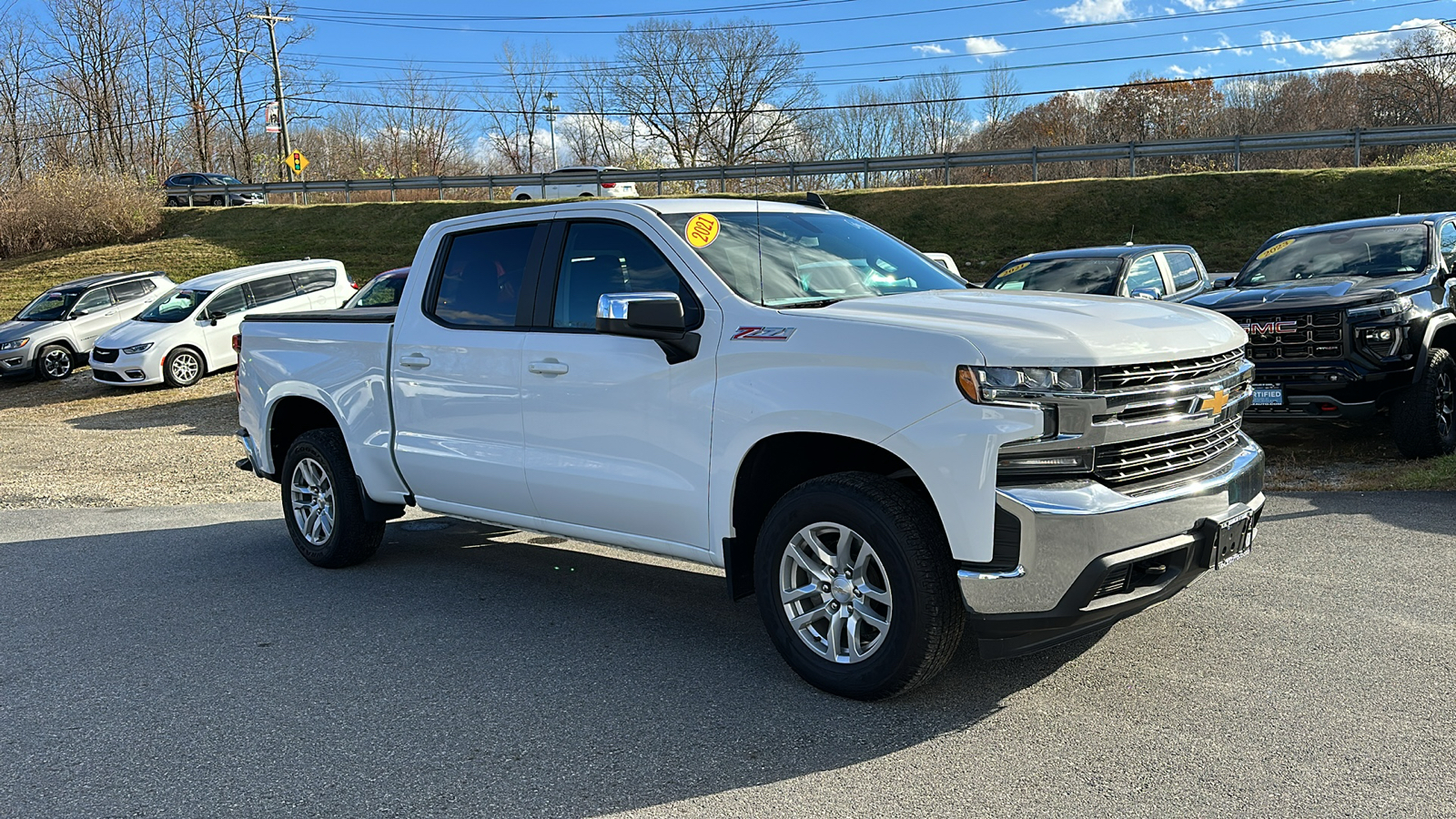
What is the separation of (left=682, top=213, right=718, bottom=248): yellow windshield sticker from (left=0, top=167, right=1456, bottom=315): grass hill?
16.8 m

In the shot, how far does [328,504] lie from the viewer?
22.1 ft

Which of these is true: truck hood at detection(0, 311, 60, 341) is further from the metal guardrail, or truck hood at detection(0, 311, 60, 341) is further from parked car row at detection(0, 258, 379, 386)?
the metal guardrail

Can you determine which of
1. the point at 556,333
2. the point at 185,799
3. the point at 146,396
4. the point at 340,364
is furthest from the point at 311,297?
the point at 185,799

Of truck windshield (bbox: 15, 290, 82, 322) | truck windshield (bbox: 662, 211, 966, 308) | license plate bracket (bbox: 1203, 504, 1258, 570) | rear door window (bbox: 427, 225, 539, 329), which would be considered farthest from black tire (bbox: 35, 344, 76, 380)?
license plate bracket (bbox: 1203, 504, 1258, 570)

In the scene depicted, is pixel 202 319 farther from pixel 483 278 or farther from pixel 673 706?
pixel 673 706

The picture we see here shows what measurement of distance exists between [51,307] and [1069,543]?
73.9 feet

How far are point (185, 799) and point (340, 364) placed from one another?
128 inches

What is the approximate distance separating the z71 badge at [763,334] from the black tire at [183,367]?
1663 centimetres

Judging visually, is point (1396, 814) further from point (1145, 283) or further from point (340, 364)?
point (1145, 283)

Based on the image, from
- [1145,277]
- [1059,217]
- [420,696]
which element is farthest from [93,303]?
[420,696]

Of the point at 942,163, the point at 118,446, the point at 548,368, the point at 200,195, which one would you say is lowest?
the point at 118,446

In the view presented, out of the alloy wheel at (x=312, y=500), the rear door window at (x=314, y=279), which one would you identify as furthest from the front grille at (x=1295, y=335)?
the rear door window at (x=314, y=279)

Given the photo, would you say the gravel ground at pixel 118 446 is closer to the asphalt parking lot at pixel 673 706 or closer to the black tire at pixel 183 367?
the black tire at pixel 183 367

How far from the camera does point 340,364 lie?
643 cm
